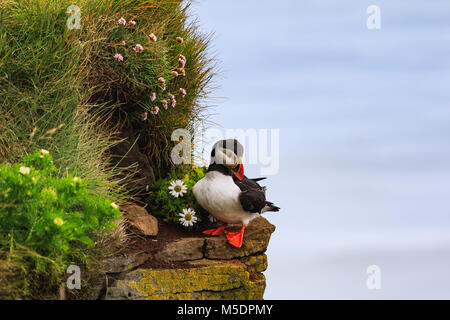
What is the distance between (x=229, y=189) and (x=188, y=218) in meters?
1.00

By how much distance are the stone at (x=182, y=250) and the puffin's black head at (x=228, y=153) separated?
43.4 inches

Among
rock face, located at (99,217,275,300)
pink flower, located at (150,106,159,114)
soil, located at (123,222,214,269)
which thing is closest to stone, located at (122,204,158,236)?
soil, located at (123,222,214,269)

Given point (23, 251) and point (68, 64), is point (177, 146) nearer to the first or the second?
point (68, 64)

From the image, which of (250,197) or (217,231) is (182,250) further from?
(250,197)

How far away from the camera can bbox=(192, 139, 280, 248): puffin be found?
6.34 metres

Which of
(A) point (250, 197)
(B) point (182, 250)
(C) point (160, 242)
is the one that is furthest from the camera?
(C) point (160, 242)

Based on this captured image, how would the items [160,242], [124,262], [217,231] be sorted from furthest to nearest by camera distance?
[217,231] → [160,242] → [124,262]

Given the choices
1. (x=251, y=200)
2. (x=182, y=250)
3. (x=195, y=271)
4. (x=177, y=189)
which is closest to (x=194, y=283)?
(x=195, y=271)

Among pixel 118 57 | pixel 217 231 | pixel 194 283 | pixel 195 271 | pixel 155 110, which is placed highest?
pixel 118 57

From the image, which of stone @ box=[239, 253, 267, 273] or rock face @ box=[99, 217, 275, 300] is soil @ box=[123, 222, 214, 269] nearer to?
rock face @ box=[99, 217, 275, 300]

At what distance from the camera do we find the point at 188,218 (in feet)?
23.2

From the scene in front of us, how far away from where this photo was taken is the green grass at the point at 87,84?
20.9 feet

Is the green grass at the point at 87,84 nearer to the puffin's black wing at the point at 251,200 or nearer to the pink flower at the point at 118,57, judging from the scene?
the pink flower at the point at 118,57
